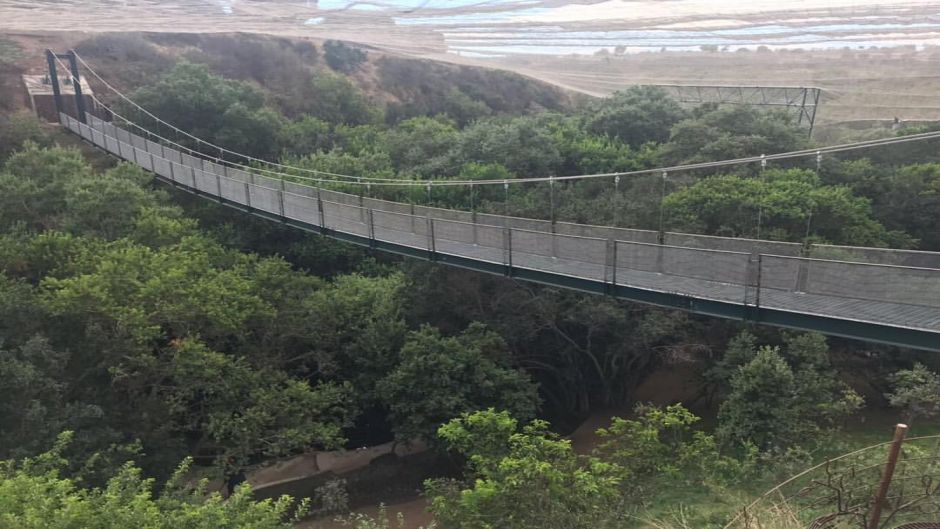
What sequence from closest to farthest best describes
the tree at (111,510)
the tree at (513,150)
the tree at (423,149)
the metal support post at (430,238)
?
the tree at (111,510) → the metal support post at (430,238) → the tree at (513,150) → the tree at (423,149)

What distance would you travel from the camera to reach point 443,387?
8.68 m

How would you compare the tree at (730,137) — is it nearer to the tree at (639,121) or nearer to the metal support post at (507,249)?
the tree at (639,121)

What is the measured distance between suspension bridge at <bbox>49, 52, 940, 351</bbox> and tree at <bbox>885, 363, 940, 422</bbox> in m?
1.67

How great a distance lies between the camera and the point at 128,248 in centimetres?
889

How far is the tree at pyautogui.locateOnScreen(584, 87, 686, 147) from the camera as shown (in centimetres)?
1847

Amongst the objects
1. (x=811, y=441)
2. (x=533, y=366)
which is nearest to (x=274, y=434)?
(x=533, y=366)

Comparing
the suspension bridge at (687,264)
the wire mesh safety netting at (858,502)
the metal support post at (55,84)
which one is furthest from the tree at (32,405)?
the metal support post at (55,84)

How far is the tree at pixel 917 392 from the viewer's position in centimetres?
745

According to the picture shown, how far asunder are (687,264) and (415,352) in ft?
13.6

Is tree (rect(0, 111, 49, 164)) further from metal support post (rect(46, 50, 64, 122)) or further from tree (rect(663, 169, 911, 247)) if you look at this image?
tree (rect(663, 169, 911, 247))

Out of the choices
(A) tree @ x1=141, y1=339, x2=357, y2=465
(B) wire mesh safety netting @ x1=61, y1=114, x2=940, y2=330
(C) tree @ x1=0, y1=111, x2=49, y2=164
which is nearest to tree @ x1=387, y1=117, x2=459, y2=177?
(B) wire mesh safety netting @ x1=61, y1=114, x2=940, y2=330

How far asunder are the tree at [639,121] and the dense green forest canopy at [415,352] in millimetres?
3166

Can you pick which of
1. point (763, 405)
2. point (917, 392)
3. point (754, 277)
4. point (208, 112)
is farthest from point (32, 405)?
point (208, 112)

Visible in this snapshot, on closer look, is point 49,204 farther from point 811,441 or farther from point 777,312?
point 811,441
